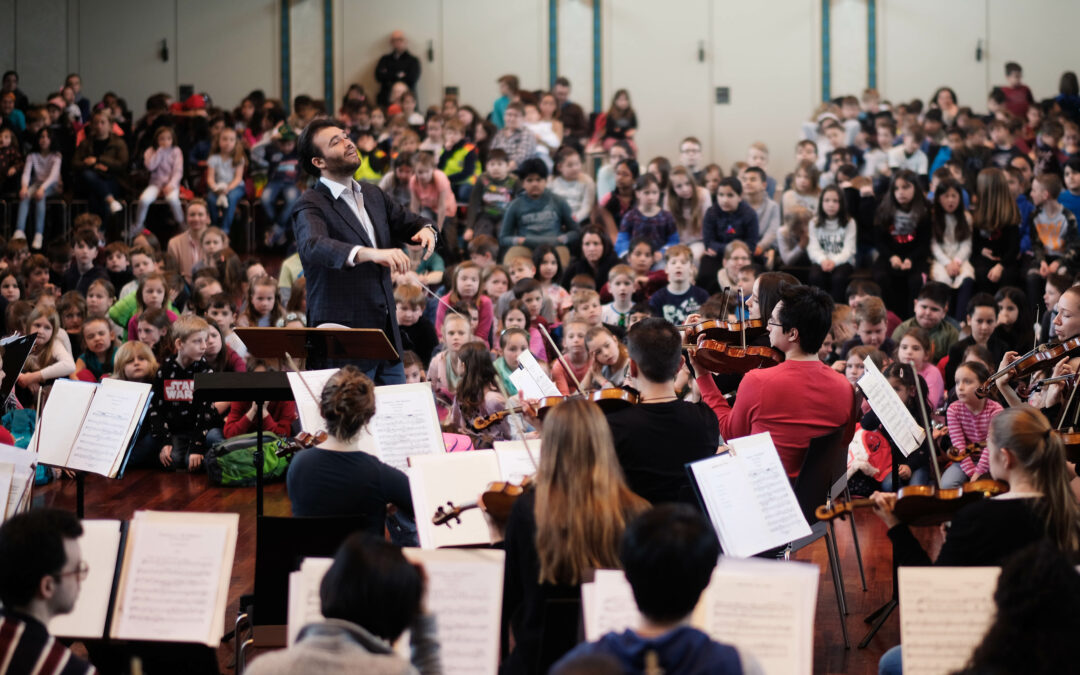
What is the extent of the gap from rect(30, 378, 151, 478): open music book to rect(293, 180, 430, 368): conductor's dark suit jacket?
0.75m

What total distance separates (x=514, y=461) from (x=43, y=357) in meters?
4.25

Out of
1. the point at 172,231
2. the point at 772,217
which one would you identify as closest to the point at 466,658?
the point at 772,217

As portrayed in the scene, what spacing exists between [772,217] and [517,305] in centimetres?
353

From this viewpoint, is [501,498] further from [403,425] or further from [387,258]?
[387,258]

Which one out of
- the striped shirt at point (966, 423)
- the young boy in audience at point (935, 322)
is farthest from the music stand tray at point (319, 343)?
the young boy in audience at point (935, 322)

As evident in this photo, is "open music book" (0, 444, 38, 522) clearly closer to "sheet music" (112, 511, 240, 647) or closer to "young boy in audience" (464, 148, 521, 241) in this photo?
"sheet music" (112, 511, 240, 647)

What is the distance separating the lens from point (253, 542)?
5121 mm

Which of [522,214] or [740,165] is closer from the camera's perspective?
[522,214]

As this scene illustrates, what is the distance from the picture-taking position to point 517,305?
6809mm

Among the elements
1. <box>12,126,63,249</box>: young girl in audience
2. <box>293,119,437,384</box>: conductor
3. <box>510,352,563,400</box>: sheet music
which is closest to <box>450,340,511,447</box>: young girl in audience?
<box>293,119,437,384</box>: conductor

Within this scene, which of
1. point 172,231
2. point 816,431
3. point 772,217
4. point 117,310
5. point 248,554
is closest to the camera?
point 816,431

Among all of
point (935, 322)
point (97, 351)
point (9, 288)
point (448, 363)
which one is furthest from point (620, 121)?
point (97, 351)

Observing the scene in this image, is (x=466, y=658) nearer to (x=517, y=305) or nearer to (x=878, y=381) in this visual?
(x=878, y=381)

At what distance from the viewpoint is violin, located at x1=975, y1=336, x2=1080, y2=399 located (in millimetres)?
4496
